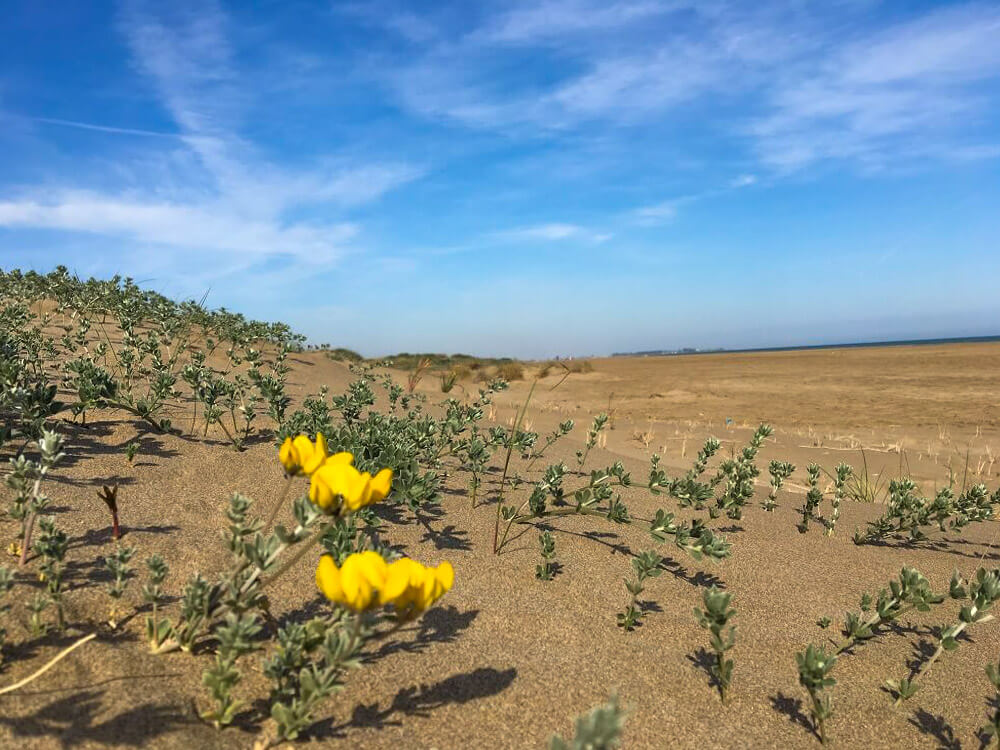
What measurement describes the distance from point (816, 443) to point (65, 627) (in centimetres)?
823

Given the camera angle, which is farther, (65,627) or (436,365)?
(436,365)

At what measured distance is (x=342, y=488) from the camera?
1.43 meters

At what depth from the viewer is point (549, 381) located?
63.7 feet

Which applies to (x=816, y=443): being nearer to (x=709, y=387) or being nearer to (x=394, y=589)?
(x=394, y=589)

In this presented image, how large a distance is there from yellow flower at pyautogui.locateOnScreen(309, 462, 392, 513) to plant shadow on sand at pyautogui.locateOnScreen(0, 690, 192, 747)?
0.62 metres

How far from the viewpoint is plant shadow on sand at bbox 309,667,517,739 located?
1569 mm

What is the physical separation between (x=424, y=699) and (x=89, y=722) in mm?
785

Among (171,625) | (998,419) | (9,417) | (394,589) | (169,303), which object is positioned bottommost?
(998,419)

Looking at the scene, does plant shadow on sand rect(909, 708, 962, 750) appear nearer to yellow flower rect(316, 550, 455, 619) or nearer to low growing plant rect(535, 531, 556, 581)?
low growing plant rect(535, 531, 556, 581)

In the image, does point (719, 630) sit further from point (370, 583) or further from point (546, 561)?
point (370, 583)

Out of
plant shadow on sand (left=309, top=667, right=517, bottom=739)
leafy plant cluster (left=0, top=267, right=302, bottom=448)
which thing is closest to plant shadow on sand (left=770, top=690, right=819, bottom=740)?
plant shadow on sand (left=309, top=667, right=517, bottom=739)

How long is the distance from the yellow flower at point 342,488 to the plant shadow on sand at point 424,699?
1.88ft

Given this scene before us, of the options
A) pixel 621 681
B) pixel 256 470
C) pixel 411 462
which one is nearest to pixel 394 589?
pixel 621 681


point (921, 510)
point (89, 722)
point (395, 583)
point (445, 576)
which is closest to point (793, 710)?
point (445, 576)
